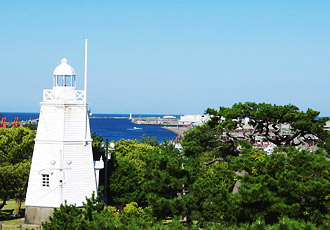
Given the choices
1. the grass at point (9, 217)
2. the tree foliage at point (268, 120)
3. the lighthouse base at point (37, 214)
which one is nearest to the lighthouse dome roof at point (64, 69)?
the lighthouse base at point (37, 214)

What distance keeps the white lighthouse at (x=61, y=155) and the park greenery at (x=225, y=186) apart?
76.6 inches

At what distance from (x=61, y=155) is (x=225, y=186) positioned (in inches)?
360

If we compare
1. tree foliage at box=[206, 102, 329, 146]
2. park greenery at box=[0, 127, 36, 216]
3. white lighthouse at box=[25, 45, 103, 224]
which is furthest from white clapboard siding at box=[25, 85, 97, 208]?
tree foliage at box=[206, 102, 329, 146]

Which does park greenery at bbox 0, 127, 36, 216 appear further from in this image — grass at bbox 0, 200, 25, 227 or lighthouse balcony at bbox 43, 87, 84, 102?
lighthouse balcony at bbox 43, 87, 84, 102

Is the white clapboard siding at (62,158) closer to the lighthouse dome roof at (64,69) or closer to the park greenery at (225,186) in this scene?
the lighthouse dome roof at (64,69)

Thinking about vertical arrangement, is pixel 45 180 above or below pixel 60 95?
below

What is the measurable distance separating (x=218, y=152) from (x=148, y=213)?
28.7ft

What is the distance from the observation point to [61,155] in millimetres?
26812

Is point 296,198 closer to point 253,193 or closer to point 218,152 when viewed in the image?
point 253,193

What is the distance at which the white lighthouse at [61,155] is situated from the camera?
26.5m

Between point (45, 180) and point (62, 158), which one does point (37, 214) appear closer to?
point (45, 180)

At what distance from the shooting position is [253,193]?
18.5m

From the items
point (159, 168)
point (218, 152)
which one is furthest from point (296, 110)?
point (159, 168)

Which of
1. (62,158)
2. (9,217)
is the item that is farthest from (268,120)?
(9,217)
